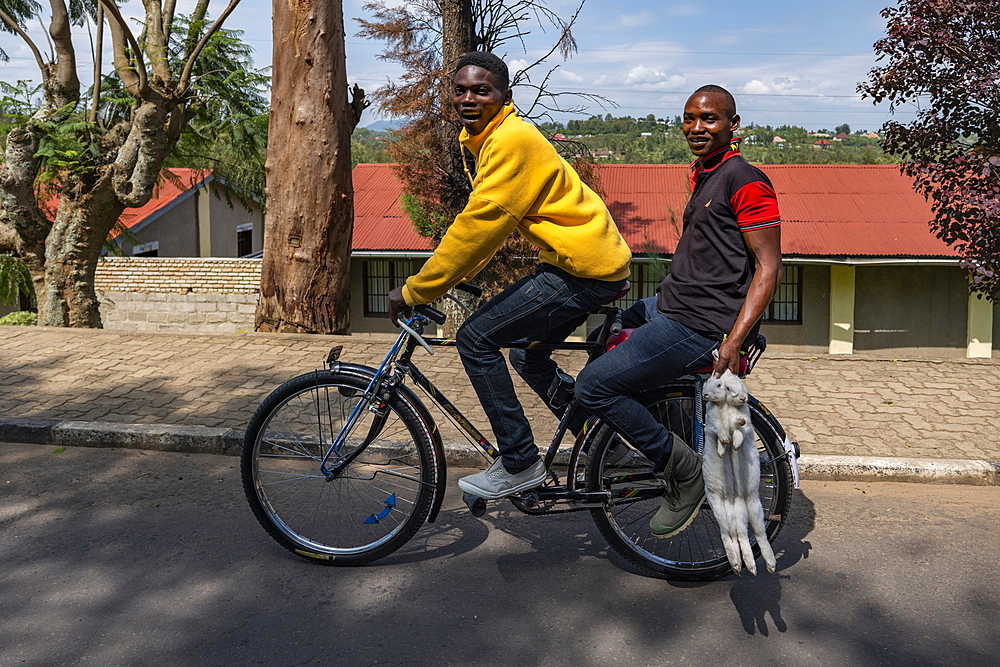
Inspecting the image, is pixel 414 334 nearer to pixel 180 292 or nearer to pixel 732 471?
pixel 732 471

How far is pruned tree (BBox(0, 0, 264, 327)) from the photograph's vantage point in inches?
521

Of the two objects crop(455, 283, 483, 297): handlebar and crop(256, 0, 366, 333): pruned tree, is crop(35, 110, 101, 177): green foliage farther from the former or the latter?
crop(455, 283, 483, 297): handlebar

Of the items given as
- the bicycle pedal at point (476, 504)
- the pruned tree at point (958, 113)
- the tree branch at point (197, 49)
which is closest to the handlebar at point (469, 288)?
the bicycle pedal at point (476, 504)

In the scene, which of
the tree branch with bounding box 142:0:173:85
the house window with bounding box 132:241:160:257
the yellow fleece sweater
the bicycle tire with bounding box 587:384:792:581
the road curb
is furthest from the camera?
the house window with bounding box 132:241:160:257

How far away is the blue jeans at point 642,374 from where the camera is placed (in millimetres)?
3465

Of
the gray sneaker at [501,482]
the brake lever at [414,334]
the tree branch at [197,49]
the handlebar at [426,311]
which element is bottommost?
the gray sneaker at [501,482]

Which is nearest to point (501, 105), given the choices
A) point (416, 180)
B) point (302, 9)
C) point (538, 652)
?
point (538, 652)

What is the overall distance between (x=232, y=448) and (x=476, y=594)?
92.9 inches

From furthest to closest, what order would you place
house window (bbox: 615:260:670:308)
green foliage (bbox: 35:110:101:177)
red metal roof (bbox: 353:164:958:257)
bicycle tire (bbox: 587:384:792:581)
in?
house window (bbox: 615:260:670:308) < red metal roof (bbox: 353:164:958:257) < green foliage (bbox: 35:110:101:177) < bicycle tire (bbox: 587:384:792:581)

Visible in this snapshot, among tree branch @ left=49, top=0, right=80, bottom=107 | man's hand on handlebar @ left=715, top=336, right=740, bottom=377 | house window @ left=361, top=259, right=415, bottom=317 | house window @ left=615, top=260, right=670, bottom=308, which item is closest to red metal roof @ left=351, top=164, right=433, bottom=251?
house window @ left=361, top=259, right=415, bottom=317

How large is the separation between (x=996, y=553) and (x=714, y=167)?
2.16 m

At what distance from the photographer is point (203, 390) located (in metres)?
6.57

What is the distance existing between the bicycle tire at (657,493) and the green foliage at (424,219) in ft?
47.5

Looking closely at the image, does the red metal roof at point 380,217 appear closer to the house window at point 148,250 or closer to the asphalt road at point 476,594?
the house window at point 148,250
